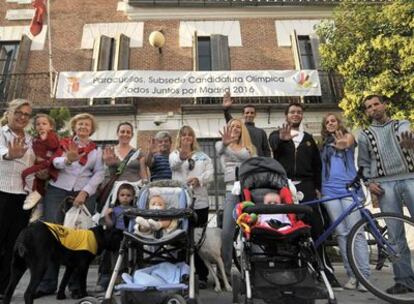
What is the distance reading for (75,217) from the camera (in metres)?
4.09

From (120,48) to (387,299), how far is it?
10830 mm

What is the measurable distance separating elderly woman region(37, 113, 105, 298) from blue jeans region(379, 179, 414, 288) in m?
3.19

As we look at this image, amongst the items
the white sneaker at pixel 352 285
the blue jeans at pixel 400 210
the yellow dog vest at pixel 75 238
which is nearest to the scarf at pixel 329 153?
the blue jeans at pixel 400 210

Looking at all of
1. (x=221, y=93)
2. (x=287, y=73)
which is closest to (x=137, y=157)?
(x=221, y=93)

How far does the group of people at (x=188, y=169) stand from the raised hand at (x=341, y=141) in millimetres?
12

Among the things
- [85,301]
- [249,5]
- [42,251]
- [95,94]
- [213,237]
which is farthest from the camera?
[249,5]

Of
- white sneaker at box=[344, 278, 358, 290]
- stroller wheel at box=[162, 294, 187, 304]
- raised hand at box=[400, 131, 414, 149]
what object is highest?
raised hand at box=[400, 131, 414, 149]

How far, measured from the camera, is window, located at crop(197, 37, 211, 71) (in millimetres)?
12664

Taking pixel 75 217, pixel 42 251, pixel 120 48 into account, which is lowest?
pixel 42 251

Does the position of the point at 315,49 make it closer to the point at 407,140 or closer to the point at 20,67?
the point at 407,140

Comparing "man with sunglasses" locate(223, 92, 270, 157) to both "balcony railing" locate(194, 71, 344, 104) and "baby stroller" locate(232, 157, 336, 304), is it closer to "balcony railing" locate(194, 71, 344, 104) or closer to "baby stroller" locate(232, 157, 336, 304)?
"baby stroller" locate(232, 157, 336, 304)

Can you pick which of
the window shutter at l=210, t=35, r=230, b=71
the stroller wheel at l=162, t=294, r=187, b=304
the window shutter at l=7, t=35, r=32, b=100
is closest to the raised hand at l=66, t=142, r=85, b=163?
the stroller wheel at l=162, t=294, r=187, b=304

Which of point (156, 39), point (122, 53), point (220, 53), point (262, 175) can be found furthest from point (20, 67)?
point (262, 175)

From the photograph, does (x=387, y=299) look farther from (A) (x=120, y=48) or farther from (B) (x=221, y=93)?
(A) (x=120, y=48)
